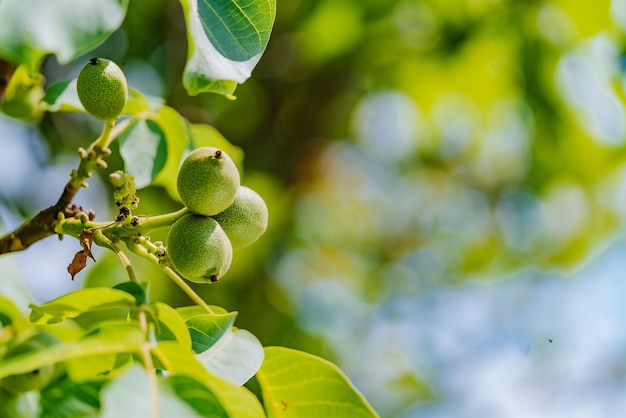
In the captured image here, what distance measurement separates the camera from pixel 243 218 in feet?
5.50

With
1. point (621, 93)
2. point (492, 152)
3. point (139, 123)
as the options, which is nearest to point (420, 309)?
point (492, 152)

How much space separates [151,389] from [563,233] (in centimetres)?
504

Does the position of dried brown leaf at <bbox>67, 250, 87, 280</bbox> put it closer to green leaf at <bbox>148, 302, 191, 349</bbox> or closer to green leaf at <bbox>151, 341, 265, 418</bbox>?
green leaf at <bbox>148, 302, 191, 349</bbox>

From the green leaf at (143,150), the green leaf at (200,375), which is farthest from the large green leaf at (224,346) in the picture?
the green leaf at (143,150)

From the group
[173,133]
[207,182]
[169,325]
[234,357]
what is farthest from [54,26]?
[173,133]

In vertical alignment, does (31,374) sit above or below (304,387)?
below

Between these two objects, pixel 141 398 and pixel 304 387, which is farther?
pixel 304 387

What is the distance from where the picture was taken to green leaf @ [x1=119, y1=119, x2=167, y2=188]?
2.03 metres

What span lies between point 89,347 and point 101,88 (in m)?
0.67

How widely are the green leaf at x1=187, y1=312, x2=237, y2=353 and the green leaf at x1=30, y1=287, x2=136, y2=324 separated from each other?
15 cm

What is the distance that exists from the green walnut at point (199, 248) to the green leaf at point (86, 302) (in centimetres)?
Result: 21

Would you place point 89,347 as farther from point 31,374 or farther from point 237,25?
point 237,25

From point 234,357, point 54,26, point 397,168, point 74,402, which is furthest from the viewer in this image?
point 397,168

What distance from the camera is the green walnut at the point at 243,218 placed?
1.67m
